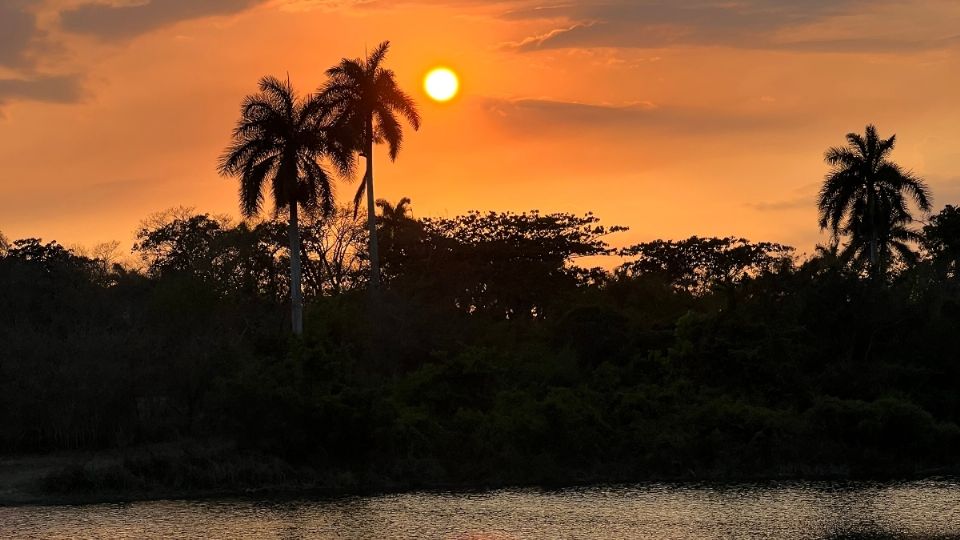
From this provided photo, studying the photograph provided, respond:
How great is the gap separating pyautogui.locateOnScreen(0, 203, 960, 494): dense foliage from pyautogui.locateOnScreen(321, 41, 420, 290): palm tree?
9305 millimetres

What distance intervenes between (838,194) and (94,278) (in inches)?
2191

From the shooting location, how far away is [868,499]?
47.4 meters

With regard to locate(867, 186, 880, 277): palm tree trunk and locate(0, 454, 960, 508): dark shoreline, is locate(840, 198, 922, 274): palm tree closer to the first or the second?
locate(867, 186, 880, 277): palm tree trunk

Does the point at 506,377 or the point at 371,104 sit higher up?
the point at 371,104

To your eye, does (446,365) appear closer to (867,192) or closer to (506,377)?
(506,377)

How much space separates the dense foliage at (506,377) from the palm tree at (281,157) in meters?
7.53

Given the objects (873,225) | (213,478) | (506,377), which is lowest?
(213,478)

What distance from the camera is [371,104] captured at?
74.9 m

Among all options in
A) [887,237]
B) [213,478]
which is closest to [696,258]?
[887,237]

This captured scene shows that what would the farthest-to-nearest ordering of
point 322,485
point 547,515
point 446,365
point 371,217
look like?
point 371,217
point 446,365
point 322,485
point 547,515

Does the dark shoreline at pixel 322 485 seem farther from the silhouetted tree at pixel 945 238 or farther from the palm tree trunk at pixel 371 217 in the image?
the silhouetted tree at pixel 945 238

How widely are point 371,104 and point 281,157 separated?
10.4m

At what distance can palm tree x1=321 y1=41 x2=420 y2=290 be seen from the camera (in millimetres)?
74250

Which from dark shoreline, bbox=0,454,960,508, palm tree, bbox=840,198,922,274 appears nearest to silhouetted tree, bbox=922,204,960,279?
palm tree, bbox=840,198,922,274
